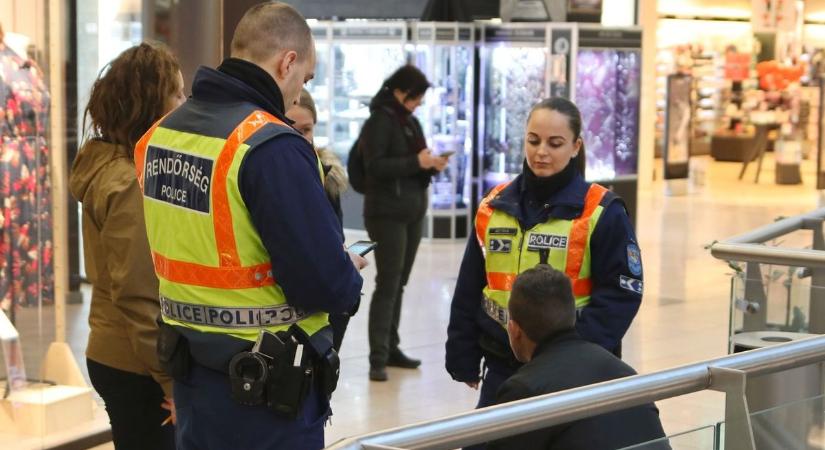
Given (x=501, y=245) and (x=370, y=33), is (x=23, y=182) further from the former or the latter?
(x=370, y=33)

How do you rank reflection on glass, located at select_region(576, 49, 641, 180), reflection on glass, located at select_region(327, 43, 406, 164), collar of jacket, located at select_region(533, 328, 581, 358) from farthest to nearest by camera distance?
reflection on glass, located at select_region(576, 49, 641, 180)
reflection on glass, located at select_region(327, 43, 406, 164)
collar of jacket, located at select_region(533, 328, 581, 358)

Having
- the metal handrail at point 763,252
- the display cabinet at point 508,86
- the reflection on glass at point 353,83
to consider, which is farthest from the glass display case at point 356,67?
the metal handrail at point 763,252

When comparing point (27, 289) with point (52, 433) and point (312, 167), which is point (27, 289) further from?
point (312, 167)

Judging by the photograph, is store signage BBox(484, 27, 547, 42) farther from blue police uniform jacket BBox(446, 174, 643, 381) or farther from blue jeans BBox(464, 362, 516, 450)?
blue jeans BBox(464, 362, 516, 450)

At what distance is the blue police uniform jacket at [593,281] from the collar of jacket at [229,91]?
3.14ft

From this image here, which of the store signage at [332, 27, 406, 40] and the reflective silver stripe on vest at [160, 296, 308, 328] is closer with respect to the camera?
the reflective silver stripe on vest at [160, 296, 308, 328]

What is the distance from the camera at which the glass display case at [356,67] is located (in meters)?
12.7

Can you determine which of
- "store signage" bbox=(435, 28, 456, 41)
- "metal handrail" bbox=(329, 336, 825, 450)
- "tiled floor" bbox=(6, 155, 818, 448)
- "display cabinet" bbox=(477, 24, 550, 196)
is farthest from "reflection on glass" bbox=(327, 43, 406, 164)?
"metal handrail" bbox=(329, 336, 825, 450)

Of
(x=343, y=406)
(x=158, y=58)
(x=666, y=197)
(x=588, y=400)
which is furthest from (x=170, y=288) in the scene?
(x=666, y=197)

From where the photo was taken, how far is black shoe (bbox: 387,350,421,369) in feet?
23.1

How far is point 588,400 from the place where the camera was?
226 centimetres

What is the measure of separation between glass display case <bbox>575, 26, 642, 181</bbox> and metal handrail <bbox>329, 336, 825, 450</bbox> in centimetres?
1031

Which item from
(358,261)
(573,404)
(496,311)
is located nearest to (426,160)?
(496,311)

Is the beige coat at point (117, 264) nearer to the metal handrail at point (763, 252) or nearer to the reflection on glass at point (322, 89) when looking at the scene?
the metal handrail at point (763, 252)
